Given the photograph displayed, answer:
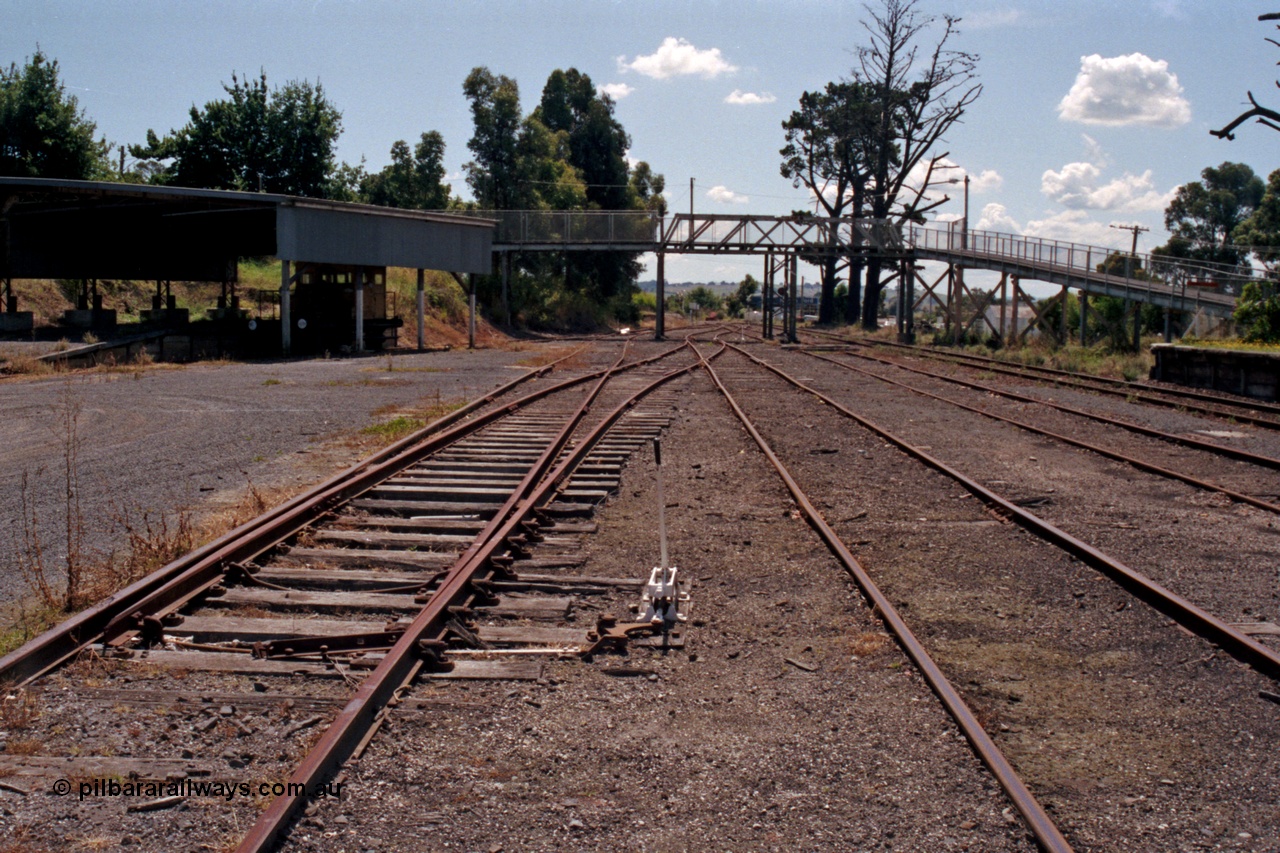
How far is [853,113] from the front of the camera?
6562 centimetres

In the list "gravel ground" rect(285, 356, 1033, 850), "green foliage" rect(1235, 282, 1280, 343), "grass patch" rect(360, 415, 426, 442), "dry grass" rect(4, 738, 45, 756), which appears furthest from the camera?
"green foliage" rect(1235, 282, 1280, 343)

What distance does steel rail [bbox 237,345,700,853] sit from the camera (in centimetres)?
384

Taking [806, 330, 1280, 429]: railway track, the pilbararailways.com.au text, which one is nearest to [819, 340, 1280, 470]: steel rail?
[806, 330, 1280, 429]: railway track

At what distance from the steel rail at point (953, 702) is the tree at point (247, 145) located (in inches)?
1958

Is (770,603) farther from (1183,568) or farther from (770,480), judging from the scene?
(770,480)

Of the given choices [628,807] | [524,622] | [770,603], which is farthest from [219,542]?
[628,807]

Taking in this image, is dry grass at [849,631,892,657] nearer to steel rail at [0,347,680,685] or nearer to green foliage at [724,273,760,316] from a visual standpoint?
steel rail at [0,347,680,685]

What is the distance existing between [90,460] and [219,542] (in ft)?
18.2

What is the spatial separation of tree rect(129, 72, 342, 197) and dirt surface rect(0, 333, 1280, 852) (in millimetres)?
49042

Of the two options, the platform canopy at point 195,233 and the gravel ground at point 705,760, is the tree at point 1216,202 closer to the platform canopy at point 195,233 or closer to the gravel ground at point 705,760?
the platform canopy at point 195,233

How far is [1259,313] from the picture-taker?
25.9m

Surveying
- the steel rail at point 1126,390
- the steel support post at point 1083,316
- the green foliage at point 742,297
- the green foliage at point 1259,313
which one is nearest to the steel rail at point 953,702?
the steel rail at point 1126,390

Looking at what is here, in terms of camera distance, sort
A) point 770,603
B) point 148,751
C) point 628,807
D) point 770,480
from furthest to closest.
Answer: point 770,480
point 770,603
point 148,751
point 628,807

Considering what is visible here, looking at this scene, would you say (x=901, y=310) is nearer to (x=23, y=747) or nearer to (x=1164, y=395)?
(x=1164, y=395)
